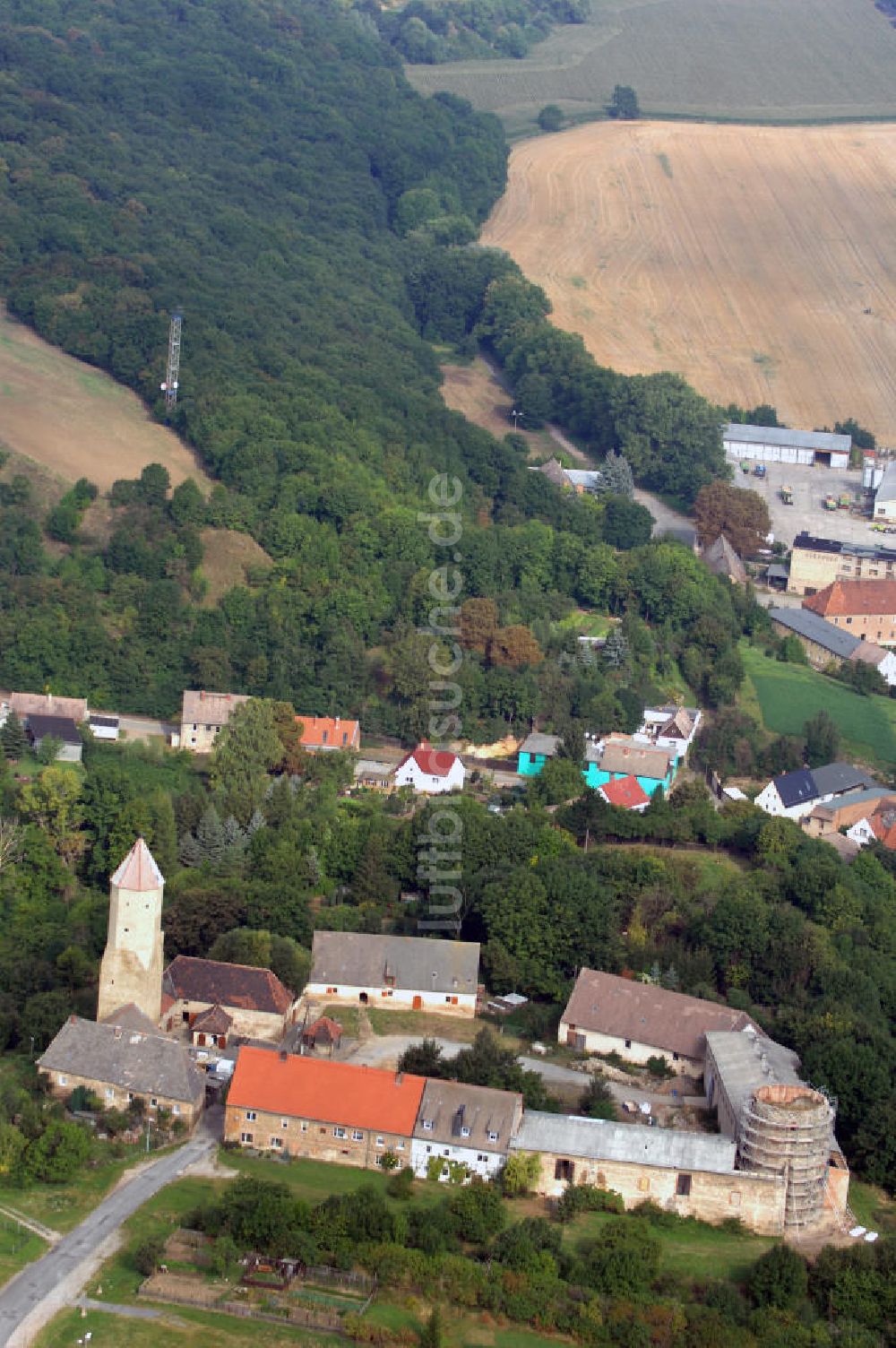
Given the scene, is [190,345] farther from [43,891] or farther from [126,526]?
[43,891]

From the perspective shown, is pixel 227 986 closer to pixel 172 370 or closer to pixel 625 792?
pixel 625 792

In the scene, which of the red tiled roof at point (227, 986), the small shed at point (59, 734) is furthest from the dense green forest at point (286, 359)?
the red tiled roof at point (227, 986)

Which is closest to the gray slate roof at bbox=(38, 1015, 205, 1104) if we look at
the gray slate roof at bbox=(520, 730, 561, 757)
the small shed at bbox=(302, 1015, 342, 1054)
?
the small shed at bbox=(302, 1015, 342, 1054)

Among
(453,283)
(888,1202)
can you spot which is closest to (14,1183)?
(888,1202)

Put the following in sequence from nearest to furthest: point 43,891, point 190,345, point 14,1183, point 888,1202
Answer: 1. point 14,1183
2. point 888,1202
3. point 43,891
4. point 190,345

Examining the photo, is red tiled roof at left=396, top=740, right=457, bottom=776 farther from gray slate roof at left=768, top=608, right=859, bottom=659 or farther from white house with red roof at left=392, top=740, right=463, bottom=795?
gray slate roof at left=768, top=608, right=859, bottom=659

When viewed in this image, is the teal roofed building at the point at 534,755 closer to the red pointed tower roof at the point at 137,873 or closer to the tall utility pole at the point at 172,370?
the red pointed tower roof at the point at 137,873

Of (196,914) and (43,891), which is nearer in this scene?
(196,914)

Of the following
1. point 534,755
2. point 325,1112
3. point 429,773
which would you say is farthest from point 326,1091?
point 534,755
